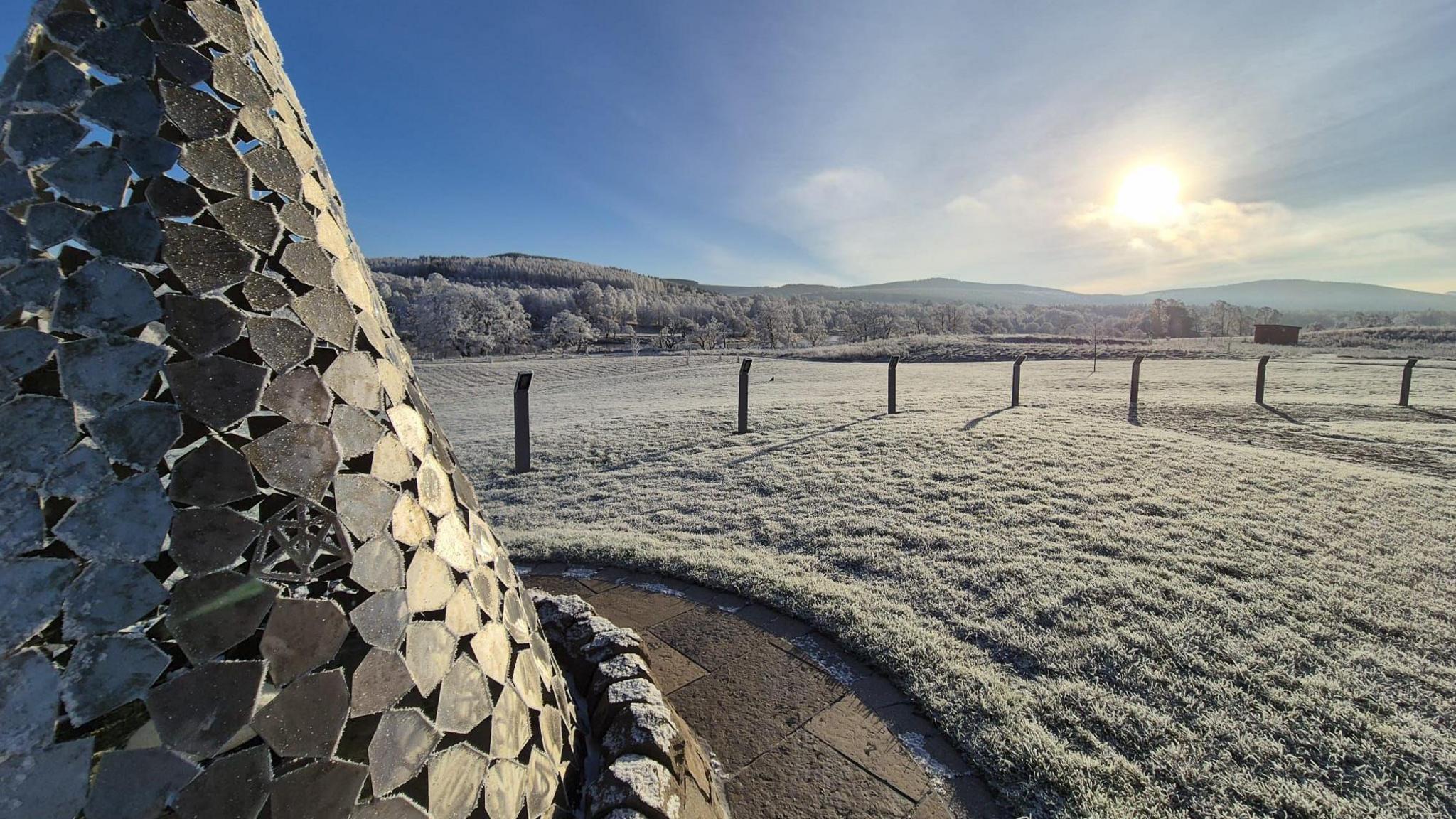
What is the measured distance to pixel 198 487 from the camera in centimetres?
93

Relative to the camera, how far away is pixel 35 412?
0.85 metres

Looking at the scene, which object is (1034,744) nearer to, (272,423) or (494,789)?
(494,789)

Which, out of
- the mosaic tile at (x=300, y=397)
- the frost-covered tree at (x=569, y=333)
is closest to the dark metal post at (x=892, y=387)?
the mosaic tile at (x=300, y=397)

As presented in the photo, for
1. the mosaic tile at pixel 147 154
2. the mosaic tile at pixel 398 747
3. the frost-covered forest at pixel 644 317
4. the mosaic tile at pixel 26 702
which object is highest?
the frost-covered forest at pixel 644 317

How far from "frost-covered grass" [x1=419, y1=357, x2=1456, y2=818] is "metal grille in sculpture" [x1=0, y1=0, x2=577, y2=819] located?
2.08 metres

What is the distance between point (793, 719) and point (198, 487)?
2170 mm

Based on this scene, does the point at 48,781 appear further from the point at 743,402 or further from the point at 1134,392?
the point at 1134,392

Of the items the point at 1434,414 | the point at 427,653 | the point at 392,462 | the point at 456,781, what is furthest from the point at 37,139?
the point at 1434,414

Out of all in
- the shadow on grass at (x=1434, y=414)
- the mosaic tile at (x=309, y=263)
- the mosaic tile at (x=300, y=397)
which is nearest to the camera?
the mosaic tile at (x=300, y=397)

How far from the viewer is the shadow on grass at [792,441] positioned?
7.31m

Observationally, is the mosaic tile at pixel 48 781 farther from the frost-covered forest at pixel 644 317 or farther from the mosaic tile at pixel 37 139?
the frost-covered forest at pixel 644 317

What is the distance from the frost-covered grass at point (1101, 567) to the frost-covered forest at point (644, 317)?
107 ft

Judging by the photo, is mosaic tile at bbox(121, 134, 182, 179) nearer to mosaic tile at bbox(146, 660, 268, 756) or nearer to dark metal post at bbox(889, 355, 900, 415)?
mosaic tile at bbox(146, 660, 268, 756)

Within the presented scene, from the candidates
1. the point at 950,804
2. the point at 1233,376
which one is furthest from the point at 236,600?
the point at 1233,376
